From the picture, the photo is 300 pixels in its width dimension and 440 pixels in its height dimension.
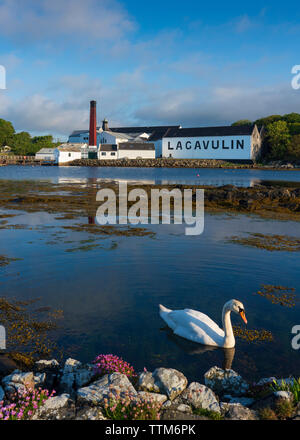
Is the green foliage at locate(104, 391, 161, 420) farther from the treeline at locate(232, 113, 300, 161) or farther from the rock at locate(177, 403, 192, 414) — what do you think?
the treeline at locate(232, 113, 300, 161)

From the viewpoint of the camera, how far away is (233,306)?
23.9ft

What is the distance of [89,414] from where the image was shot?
16.3ft

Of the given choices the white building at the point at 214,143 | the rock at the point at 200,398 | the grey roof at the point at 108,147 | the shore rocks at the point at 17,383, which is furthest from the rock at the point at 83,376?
the grey roof at the point at 108,147

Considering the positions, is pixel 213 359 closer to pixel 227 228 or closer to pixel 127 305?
pixel 127 305

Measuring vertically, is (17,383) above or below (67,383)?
above

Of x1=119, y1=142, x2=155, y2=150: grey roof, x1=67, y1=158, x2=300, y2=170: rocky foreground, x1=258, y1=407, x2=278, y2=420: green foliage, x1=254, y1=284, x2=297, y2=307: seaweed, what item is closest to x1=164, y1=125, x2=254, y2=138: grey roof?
x1=119, y1=142, x2=155, y2=150: grey roof

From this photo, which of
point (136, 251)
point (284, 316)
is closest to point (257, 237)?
point (136, 251)

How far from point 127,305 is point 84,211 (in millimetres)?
15850

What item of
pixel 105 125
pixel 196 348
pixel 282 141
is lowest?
pixel 196 348

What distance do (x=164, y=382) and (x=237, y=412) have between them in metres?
1.16

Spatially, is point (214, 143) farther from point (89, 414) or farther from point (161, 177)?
point (89, 414)

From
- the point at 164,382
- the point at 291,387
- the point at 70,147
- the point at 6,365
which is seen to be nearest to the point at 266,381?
the point at 291,387

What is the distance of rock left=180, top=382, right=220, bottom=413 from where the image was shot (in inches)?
205

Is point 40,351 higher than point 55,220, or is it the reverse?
point 55,220
